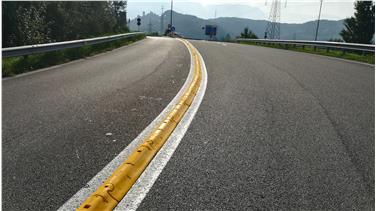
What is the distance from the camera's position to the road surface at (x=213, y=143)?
299cm

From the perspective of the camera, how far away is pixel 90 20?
29.1 metres

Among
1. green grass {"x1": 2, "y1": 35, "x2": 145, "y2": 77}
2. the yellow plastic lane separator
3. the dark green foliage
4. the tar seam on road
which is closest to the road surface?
the tar seam on road

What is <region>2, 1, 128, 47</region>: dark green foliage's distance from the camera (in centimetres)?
1681

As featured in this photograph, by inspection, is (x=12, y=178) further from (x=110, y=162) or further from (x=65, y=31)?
(x=65, y=31)

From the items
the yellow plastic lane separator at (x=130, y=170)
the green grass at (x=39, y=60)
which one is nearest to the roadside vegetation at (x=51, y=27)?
the green grass at (x=39, y=60)

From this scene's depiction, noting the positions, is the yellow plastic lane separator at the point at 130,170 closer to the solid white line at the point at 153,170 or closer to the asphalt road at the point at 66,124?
the solid white line at the point at 153,170

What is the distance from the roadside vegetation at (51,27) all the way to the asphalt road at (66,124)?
1.75 m

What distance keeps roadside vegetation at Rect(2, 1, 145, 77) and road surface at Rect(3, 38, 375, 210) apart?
2948mm

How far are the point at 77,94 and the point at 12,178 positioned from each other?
3619mm

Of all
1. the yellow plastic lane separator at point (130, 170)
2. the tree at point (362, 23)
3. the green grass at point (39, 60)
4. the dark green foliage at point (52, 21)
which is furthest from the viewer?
the tree at point (362, 23)

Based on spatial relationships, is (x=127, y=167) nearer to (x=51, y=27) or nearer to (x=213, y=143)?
(x=213, y=143)

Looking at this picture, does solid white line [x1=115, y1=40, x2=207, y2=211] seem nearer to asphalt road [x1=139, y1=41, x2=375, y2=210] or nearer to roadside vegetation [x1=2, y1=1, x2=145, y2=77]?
asphalt road [x1=139, y1=41, x2=375, y2=210]

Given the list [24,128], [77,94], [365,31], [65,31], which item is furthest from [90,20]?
[365,31]

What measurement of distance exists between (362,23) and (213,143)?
209 feet
